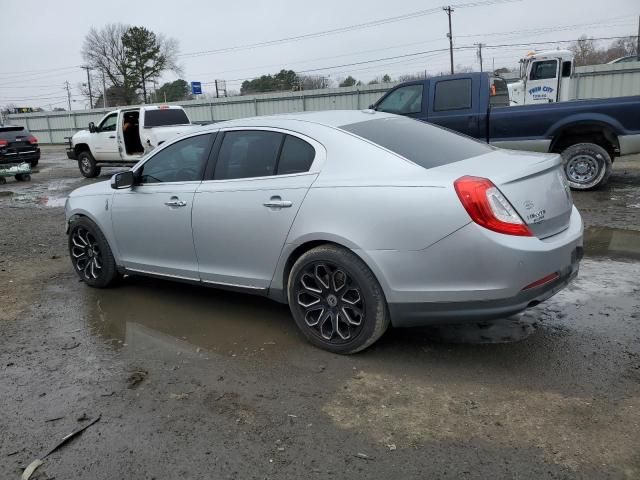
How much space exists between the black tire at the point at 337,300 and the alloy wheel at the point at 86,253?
2.49 m

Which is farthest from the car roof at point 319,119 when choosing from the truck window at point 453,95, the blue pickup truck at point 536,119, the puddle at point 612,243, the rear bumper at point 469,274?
the truck window at point 453,95

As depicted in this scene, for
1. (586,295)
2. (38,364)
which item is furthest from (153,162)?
(586,295)

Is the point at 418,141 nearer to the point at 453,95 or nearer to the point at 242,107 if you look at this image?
the point at 453,95

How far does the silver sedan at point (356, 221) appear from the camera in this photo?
130 inches

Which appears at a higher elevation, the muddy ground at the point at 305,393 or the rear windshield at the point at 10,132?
the rear windshield at the point at 10,132

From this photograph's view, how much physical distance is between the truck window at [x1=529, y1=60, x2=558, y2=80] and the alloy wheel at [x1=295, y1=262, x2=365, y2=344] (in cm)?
1533

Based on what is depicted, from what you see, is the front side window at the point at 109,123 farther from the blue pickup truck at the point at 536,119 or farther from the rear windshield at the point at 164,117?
the blue pickup truck at the point at 536,119

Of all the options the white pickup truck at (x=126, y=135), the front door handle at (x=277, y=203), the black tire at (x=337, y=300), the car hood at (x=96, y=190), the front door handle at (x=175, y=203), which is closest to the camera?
the black tire at (x=337, y=300)

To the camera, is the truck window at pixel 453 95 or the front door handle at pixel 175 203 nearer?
the front door handle at pixel 175 203

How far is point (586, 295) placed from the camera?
4.79 meters

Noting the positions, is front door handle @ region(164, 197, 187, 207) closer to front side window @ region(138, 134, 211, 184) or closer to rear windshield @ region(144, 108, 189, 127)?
front side window @ region(138, 134, 211, 184)

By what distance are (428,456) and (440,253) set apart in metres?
1.15

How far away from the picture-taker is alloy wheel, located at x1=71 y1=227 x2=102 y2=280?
5527mm

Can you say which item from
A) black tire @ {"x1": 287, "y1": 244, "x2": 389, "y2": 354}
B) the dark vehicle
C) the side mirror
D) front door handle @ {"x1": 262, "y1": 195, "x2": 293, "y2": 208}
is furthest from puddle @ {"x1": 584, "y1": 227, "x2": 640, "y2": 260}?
the dark vehicle
